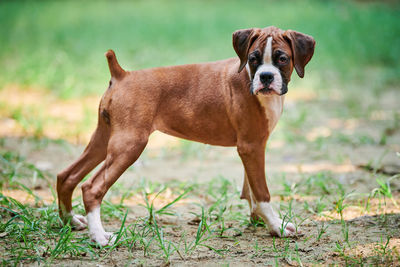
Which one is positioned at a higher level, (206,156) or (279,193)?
(206,156)

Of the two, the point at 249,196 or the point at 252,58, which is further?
the point at 249,196

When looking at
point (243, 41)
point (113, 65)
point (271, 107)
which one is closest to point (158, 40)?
point (113, 65)

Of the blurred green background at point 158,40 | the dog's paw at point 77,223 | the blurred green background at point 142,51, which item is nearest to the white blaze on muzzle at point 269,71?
the dog's paw at point 77,223

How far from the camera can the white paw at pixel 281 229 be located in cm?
346

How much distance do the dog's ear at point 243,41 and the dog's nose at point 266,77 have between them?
0.27m

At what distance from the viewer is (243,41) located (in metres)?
3.42

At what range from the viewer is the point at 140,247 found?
10.7 feet

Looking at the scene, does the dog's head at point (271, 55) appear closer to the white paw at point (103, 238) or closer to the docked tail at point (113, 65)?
the docked tail at point (113, 65)

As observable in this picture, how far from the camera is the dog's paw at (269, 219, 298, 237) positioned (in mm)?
3455

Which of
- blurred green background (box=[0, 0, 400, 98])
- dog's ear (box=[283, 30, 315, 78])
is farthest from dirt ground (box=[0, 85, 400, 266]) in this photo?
blurred green background (box=[0, 0, 400, 98])

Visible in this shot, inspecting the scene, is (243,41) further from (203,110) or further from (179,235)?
(179,235)

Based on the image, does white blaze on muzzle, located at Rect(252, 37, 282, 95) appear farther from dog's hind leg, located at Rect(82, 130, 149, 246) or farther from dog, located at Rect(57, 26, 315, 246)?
dog's hind leg, located at Rect(82, 130, 149, 246)

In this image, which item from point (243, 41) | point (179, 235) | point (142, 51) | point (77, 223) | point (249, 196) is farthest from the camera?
point (142, 51)

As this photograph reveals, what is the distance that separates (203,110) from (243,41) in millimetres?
640
